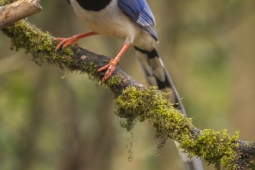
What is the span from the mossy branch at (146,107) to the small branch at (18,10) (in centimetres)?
61

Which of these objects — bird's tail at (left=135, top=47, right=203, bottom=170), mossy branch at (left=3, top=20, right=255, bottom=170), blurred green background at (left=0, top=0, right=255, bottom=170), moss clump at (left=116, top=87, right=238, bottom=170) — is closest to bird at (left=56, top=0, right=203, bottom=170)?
bird's tail at (left=135, top=47, right=203, bottom=170)

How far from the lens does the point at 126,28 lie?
14.0ft

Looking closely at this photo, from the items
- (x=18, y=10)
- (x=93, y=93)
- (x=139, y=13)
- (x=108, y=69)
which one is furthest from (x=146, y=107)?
(x=93, y=93)

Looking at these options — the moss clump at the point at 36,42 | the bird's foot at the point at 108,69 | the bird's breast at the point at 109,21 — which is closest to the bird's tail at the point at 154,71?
the bird's breast at the point at 109,21

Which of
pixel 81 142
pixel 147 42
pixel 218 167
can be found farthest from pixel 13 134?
pixel 218 167

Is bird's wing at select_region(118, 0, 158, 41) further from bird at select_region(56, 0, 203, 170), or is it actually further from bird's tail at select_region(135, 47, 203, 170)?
bird's tail at select_region(135, 47, 203, 170)

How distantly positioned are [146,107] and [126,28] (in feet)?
4.48

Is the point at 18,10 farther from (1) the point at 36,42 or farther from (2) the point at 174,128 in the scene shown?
(2) the point at 174,128

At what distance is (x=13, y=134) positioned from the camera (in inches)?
219

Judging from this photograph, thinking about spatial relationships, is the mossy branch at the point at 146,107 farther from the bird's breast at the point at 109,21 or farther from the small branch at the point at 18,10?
the small branch at the point at 18,10

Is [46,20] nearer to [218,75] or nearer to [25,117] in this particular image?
[25,117]

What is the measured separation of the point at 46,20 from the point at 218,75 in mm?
2416

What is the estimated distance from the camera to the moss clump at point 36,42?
3.66 m

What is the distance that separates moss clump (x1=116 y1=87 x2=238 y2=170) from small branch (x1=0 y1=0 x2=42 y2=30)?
2.74 feet
